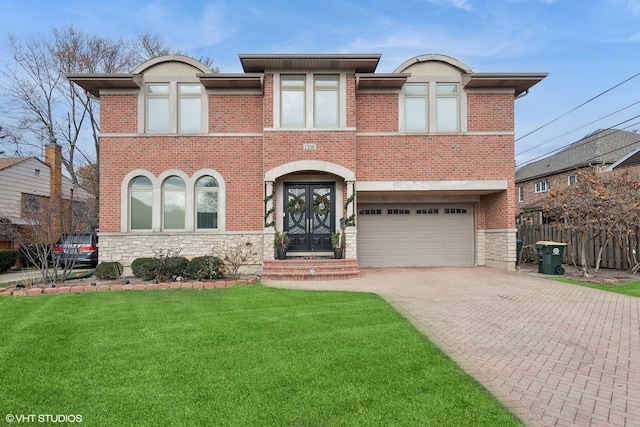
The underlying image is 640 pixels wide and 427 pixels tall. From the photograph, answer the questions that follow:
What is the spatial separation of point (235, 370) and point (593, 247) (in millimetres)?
14392

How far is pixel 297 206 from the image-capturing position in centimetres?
1230

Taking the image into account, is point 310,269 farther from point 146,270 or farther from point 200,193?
point 200,193

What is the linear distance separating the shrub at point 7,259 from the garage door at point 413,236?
43.1 ft

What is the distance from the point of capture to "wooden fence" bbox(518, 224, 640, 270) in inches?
479

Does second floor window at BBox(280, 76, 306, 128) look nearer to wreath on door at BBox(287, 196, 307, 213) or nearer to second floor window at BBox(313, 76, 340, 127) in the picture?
second floor window at BBox(313, 76, 340, 127)

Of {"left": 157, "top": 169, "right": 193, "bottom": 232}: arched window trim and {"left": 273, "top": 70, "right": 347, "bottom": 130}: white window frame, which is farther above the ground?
{"left": 273, "top": 70, "right": 347, "bottom": 130}: white window frame

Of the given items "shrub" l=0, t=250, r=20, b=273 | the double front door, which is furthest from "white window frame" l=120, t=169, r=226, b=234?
"shrub" l=0, t=250, r=20, b=273

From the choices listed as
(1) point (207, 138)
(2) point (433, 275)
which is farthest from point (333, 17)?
(2) point (433, 275)

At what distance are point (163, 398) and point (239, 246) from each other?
27.4 feet

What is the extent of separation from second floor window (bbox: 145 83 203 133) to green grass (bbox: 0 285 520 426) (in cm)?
750

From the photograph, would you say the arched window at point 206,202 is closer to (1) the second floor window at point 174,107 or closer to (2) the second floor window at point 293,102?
(1) the second floor window at point 174,107

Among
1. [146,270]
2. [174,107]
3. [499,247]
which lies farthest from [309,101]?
[499,247]

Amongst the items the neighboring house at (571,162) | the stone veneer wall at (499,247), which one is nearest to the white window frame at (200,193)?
the stone veneer wall at (499,247)

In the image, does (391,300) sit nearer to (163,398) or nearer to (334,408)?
(334,408)
